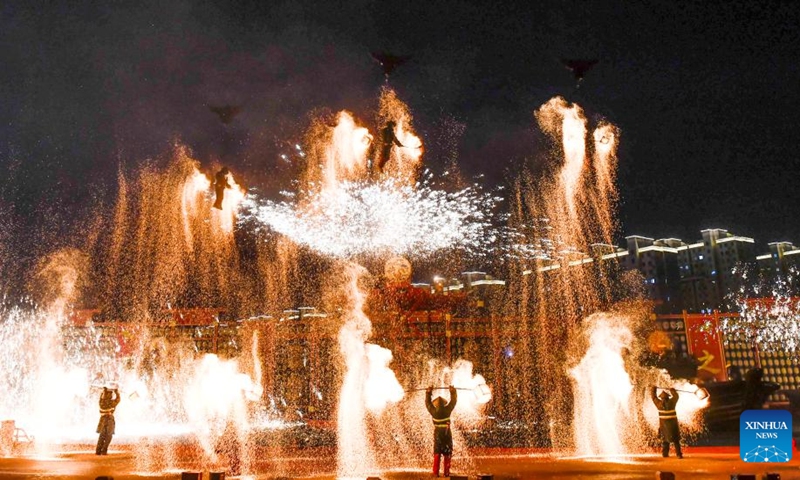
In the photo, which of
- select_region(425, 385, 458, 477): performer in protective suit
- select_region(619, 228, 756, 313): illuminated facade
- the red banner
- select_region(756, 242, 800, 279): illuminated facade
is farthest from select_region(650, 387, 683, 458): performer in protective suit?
select_region(619, 228, 756, 313): illuminated facade

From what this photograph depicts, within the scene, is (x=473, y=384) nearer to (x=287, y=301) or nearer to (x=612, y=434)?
(x=612, y=434)

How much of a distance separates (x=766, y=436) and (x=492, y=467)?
16.0ft

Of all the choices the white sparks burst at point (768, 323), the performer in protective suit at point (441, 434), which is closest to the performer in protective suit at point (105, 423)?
the performer in protective suit at point (441, 434)

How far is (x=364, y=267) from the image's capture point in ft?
73.8

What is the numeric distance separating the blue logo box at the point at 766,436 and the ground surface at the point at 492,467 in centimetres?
217

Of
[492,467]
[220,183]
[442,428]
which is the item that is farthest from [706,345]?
[220,183]

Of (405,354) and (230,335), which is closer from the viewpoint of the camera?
(405,354)

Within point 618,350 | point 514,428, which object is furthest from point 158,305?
point 618,350

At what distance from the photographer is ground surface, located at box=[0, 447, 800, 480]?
384 inches

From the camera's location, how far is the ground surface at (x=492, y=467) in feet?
32.0

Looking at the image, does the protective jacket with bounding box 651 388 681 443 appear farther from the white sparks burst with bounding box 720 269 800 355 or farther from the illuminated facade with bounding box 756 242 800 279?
the illuminated facade with bounding box 756 242 800 279

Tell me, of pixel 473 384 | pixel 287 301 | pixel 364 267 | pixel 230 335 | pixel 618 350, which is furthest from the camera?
pixel 287 301

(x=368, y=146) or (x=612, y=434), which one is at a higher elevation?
(x=368, y=146)

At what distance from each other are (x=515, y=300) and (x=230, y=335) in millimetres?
10756
